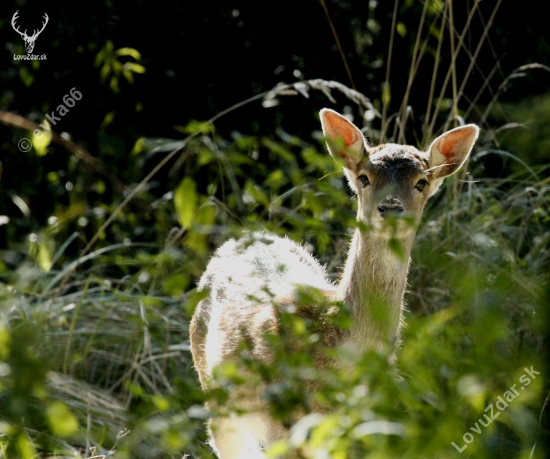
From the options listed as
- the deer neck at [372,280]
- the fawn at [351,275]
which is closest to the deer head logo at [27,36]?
the fawn at [351,275]

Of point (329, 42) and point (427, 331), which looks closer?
point (427, 331)

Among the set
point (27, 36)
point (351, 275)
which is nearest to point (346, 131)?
point (351, 275)

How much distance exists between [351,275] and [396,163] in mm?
600

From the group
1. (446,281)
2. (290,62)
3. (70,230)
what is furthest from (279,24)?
(446,281)

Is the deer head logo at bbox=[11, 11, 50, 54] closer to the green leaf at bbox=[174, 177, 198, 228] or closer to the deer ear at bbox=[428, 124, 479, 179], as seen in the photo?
the deer ear at bbox=[428, 124, 479, 179]

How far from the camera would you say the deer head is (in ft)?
13.3

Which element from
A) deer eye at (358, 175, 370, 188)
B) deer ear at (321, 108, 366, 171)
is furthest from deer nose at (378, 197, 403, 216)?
deer ear at (321, 108, 366, 171)

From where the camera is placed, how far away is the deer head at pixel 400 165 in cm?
405

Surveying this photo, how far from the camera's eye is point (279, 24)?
7.09 metres

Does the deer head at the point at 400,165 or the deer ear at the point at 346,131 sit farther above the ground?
the deer ear at the point at 346,131

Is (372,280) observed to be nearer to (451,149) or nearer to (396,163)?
(396,163)

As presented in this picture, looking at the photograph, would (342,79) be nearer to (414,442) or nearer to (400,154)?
(400,154)

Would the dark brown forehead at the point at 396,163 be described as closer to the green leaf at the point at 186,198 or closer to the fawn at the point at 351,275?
the fawn at the point at 351,275

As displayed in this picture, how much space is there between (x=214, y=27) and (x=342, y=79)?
3.89 ft
